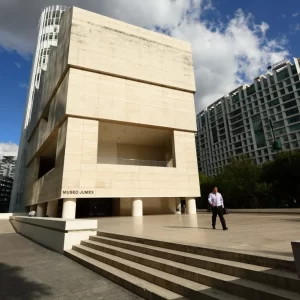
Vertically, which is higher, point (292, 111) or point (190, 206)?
point (292, 111)

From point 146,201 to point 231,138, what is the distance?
233 feet

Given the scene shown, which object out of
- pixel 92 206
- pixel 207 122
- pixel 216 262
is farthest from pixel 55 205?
pixel 207 122

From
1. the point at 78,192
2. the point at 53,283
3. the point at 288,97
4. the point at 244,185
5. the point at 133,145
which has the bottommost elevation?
the point at 53,283

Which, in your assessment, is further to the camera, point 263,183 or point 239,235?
point 263,183

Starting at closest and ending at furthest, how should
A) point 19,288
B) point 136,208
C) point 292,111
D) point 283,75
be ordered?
point 19,288
point 136,208
point 292,111
point 283,75

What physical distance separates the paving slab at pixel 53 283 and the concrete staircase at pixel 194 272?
291 millimetres

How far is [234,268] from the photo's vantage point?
386 cm

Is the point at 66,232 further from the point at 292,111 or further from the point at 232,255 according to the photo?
the point at 292,111

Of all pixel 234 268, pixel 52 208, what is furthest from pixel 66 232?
pixel 52 208

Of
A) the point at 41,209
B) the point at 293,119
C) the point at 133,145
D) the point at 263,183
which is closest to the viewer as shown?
the point at 41,209

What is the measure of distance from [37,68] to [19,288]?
219ft

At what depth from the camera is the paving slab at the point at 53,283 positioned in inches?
177

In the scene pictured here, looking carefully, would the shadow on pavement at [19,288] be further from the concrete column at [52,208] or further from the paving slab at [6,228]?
the paving slab at [6,228]

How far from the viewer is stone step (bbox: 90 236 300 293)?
3.21 meters
